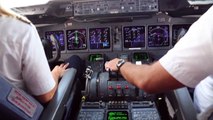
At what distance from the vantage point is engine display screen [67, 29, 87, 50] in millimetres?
3037

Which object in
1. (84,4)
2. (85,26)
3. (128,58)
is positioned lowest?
(128,58)

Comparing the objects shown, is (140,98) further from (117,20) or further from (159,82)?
(159,82)

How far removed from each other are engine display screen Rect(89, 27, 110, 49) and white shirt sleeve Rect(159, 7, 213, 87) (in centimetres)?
167

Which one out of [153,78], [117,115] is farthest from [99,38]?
[153,78]

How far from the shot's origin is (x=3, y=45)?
1.66 metres

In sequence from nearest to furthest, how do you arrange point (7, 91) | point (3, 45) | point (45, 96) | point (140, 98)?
1. point (7, 91)
2. point (3, 45)
3. point (45, 96)
4. point (140, 98)

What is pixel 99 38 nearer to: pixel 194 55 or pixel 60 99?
pixel 60 99

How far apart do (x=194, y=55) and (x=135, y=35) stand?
1738 mm

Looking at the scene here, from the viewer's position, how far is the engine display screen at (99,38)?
118 inches

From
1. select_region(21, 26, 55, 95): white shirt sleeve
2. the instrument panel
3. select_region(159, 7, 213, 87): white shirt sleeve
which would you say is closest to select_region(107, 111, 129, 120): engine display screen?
select_region(21, 26, 55, 95): white shirt sleeve

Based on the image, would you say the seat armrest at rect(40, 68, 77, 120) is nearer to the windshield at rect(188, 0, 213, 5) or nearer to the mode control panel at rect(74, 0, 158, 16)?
the mode control panel at rect(74, 0, 158, 16)

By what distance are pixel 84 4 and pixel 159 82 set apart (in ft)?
5.28

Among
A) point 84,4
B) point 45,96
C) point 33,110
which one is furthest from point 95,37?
point 33,110

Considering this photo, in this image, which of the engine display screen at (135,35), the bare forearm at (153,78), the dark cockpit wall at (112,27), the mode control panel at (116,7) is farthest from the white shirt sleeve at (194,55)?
the engine display screen at (135,35)
